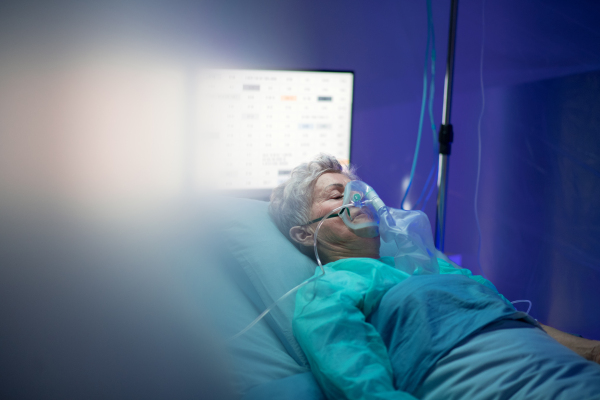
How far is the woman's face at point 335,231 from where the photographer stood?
1322mm

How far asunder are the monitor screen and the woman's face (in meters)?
0.44

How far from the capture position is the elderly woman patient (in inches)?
34.0

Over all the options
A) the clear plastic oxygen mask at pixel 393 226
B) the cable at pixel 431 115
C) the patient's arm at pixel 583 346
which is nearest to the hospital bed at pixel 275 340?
the clear plastic oxygen mask at pixel 393 226

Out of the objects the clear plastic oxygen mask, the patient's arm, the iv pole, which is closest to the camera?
the patient's arm

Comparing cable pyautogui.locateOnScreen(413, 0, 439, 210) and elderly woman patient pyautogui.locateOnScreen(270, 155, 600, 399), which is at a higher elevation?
cable pyautogui.locateOnScreen(413, 0, 439, 210)

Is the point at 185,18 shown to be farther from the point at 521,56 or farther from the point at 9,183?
the point at 521,56

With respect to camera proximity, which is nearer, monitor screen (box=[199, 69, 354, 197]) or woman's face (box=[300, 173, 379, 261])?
woman's face (box=[300, 173, 379, 261])

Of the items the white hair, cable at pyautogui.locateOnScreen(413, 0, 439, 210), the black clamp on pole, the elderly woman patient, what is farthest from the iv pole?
the elderly woman patient

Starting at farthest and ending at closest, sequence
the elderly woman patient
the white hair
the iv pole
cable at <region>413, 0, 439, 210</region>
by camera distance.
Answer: cable at <region>413, 0, 439, 210</region> < the iv pole < the white hair < the elderly woman patient

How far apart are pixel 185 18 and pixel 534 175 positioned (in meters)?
1.67

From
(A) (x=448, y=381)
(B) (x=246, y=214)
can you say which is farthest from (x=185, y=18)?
(A) (x=448, y=381)

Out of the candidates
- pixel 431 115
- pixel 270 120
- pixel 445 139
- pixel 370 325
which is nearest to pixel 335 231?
pixel 370 325

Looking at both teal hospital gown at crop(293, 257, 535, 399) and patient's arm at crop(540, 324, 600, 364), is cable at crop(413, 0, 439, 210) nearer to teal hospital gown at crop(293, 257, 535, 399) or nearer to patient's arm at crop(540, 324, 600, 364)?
patient's arm at crop(540, 324, 600, 364)

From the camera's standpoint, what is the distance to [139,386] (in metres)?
0.71
